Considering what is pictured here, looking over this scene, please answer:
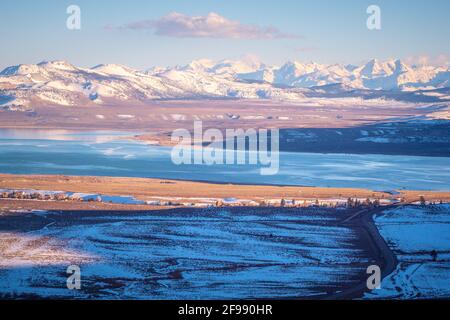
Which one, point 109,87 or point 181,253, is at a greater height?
point 109,87

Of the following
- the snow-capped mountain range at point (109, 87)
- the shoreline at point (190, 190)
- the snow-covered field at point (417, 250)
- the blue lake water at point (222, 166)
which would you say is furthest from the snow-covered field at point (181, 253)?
the snow-capped mountain range at point (109, 87)

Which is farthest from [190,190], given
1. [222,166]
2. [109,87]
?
[109,87]

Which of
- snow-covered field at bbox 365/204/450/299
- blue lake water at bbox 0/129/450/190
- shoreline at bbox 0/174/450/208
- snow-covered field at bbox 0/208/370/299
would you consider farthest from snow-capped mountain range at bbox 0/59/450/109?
snow-covered field at bbox 365/204/450/299

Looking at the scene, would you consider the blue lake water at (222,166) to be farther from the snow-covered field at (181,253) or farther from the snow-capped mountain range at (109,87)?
the snow-capped mountain range at (109,87)

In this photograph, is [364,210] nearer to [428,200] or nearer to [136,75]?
[428,200]

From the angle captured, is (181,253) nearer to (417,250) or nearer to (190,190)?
(417,250)
